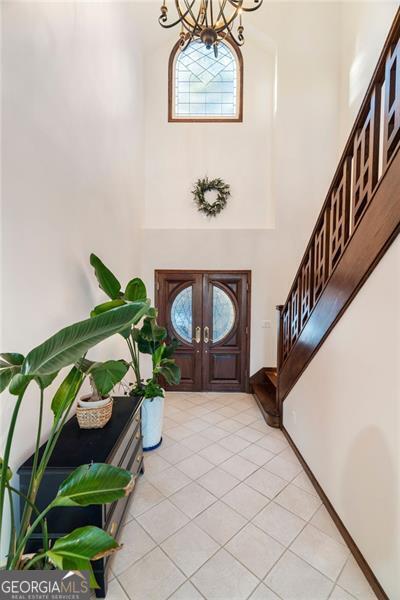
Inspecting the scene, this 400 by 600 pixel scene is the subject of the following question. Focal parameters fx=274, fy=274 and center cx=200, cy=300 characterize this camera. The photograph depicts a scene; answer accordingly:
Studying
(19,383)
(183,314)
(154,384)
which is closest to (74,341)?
(19,383)

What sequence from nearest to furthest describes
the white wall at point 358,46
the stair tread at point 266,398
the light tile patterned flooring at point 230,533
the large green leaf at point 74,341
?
the large green leaf at point 74,341
the light tile patterned flooring at point 230,533
the white wall at point 358,46
the stair tread at point 266,398

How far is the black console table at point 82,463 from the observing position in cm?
150

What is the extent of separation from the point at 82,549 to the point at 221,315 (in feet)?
12.7

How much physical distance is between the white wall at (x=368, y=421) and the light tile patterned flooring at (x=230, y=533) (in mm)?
244

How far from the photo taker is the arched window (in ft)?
15.6

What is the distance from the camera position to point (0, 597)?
1120mm

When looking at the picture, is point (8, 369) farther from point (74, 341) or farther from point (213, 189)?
point (213, 189)

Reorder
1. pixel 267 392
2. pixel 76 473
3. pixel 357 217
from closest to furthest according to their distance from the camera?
pixel 76 473 → pixel 357 217 → pixel 267 392

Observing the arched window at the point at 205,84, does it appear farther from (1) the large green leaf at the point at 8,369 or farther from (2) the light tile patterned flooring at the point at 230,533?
(2) the light tile patterned flooring at the point at 230,533

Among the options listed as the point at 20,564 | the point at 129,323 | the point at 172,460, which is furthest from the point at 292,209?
the point at 20,564

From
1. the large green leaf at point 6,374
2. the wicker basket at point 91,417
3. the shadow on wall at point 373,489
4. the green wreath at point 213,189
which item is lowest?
the shadow on wall at point 373,489

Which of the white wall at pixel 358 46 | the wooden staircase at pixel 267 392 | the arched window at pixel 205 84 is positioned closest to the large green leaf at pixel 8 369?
the wooden staircase at pixel 267 392

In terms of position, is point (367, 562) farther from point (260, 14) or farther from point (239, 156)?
point (260, 14)

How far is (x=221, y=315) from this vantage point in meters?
4.76
